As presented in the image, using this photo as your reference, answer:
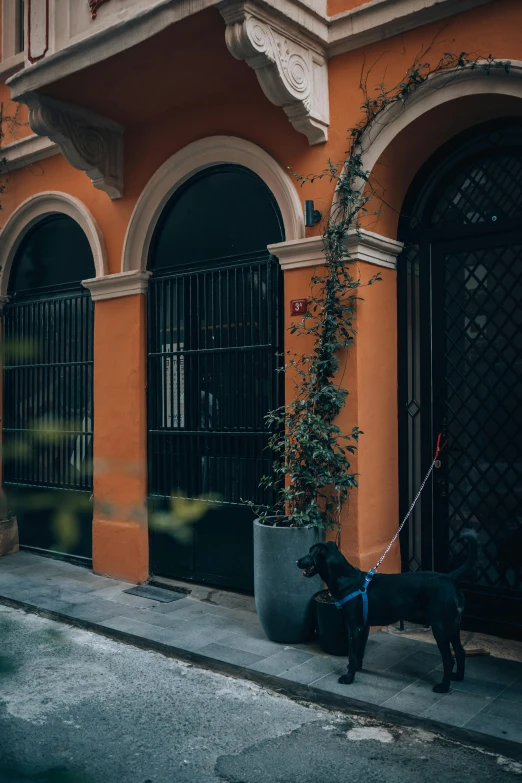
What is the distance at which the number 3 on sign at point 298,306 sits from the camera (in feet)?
20.8

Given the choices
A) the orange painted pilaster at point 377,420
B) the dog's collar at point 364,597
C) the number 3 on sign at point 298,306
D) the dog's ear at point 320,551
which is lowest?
the dog's collar at point 364,597

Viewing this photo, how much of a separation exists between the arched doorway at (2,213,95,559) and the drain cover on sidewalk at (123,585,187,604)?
1.26 m

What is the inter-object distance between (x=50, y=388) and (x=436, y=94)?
5686 mm

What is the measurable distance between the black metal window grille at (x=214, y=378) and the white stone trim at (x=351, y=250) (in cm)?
28

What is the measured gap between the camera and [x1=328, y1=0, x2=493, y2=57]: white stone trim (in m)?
5.65

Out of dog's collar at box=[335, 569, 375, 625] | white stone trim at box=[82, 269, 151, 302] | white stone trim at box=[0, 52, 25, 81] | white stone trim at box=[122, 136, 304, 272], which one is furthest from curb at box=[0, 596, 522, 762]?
white stone trim at box=[0, 52, 25, 81]

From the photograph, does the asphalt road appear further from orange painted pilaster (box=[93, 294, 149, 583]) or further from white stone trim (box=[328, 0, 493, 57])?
white stone trim (box=[328, 0, 493, 57])

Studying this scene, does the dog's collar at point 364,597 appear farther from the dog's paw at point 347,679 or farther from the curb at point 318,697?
the curb at point 318,697

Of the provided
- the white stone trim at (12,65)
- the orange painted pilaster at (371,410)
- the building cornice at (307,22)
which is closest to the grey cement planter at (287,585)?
the orange painted pilaster at (371,410)

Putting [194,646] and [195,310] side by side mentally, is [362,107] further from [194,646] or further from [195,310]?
[194,646]

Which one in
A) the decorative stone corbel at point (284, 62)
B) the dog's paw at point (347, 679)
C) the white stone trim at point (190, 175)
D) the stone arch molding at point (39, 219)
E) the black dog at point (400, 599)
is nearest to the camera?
the black dog at point (400, 599)

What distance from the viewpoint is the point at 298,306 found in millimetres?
6395

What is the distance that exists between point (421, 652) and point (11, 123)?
7.95 meters

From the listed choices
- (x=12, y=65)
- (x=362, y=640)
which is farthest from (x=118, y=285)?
(x=362, y=640)
